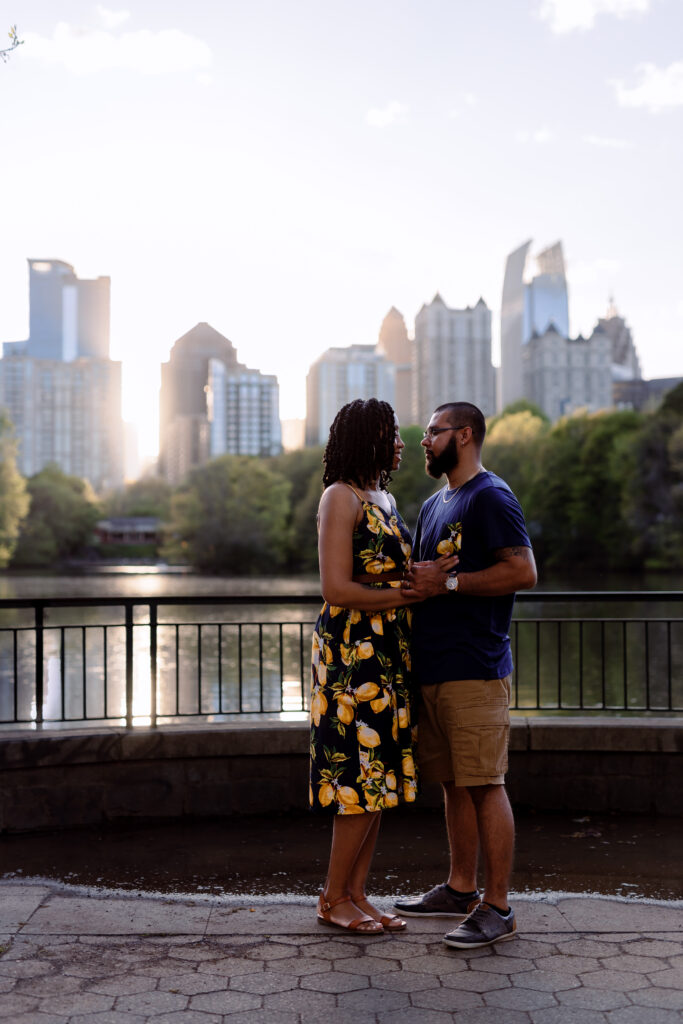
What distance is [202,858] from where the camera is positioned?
556 cm

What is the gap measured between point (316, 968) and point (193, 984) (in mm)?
407

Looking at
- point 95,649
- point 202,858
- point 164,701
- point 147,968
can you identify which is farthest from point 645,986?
point 95,649

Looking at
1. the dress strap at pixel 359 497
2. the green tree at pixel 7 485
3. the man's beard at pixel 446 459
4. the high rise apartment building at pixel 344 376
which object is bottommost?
the dress strap at pixel 359 497

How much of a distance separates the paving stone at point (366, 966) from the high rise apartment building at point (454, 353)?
16642 centimetres

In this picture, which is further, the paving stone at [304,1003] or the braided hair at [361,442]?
the braided hair at [361,442]

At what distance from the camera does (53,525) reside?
94062mm

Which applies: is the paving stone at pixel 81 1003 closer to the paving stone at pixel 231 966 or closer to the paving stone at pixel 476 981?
the paving stone at pixel 231 966

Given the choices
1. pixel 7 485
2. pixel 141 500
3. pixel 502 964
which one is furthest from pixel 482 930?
pixel 141 500

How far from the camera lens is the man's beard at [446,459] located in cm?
384

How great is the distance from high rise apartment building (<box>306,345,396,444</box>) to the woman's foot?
17317cm

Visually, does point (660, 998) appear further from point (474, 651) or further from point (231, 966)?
point (231, 966)

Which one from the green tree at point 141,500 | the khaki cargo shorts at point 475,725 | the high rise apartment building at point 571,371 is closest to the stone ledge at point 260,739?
the khaki cargo shorts at point 475,725

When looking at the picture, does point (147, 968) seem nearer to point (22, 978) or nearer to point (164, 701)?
point (22, 978)

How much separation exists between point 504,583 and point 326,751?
0.88 m
